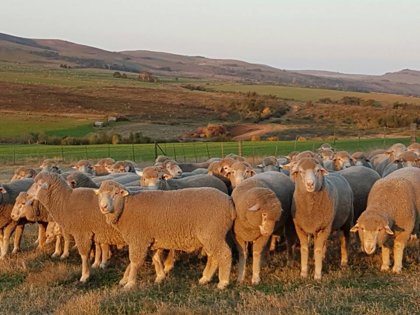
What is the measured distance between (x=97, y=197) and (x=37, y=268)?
1.75m

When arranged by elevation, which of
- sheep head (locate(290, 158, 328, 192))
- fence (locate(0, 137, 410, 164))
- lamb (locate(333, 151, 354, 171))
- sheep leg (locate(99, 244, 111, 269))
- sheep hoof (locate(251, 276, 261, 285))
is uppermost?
sheep head (locate(290, 158, 328, 192))

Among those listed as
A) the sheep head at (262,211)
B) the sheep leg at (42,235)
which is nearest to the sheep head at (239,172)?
the sheep head at (262,211)

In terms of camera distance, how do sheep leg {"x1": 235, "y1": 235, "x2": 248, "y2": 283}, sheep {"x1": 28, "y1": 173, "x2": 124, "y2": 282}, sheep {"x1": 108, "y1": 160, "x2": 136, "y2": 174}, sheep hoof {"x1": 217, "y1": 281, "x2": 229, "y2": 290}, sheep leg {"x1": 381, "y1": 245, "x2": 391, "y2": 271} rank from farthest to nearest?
sheep {"x1": 108, "y1": 160, "x2": 136, "y2": 174}
sheep {"x1": 28, "y1": 173, "x2": 124, "y2": 282}
sheep leg {"x1": 381, "y1": 245, "x2": 391, "y2": 271}
sheep leg {"x1": 235, "y1": 235, "x2": 248, "y2": 283}
sheep hoof {"x1": 217, "y1": 281, "x2": 229, "y2": 290}

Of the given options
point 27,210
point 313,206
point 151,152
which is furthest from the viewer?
point 151,152

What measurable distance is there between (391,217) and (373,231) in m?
0.72

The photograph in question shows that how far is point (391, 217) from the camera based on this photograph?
10109 millimetres

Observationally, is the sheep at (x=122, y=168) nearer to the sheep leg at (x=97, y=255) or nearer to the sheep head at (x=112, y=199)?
the sheep leg at (x=97, y=255)

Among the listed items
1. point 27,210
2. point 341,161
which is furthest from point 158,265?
point 341,161

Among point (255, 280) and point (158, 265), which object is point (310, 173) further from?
point (158, 265)

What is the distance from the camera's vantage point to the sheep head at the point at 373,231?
954 centimetres

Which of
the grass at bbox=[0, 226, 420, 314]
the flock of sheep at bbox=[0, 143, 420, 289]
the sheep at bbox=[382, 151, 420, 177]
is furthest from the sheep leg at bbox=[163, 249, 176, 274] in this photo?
the sheep at bbox=[382, 151, 420, 177]

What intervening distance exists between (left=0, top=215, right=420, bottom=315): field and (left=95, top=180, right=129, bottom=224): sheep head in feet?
3.75

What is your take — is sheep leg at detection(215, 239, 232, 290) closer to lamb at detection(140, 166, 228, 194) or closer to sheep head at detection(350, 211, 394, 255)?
sheep head at detection(350, 211, 394, 255)

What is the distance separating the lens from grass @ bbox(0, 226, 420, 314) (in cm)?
790
